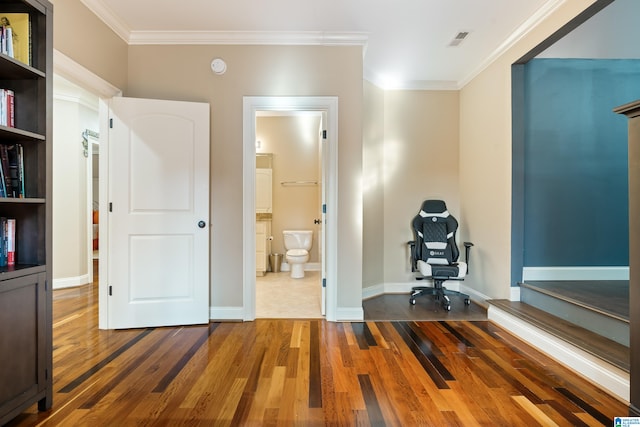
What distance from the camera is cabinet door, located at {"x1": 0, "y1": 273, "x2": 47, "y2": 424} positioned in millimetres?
1415

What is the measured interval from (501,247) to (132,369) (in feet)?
11.2

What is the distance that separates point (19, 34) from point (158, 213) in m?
1.52

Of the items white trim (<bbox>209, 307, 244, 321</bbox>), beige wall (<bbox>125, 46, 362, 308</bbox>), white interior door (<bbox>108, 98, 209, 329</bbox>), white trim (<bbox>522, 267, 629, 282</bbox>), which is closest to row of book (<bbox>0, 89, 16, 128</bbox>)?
white interior door (<bbox>108, 98, 209, 329</bbox>)

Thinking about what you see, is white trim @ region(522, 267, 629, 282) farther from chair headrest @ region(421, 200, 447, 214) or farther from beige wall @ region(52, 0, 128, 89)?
beige wall @ region(52, 0, 128, 89)

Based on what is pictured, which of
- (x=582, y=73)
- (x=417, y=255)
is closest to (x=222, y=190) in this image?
(x=417, y=255)

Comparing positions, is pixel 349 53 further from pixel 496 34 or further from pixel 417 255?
pixel 417 255

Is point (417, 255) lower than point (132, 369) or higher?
higher

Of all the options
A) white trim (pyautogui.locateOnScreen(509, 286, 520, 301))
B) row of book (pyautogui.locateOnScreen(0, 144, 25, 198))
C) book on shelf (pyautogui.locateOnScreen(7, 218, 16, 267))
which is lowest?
white trim (pyautogui.locateOnScreen(509, 286, 520, 301))

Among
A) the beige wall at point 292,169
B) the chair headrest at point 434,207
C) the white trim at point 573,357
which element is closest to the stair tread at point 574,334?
the white trim at point 573,357

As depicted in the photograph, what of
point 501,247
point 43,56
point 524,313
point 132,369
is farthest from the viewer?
point 501,247

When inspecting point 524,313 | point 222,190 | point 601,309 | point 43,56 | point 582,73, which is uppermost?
point 582,73

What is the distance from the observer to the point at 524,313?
8.72ft

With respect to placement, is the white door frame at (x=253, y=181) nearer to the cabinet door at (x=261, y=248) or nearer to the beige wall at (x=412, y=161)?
the beige wall at (x=412, y=161)

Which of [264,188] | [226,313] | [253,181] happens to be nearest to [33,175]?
[253,181]
